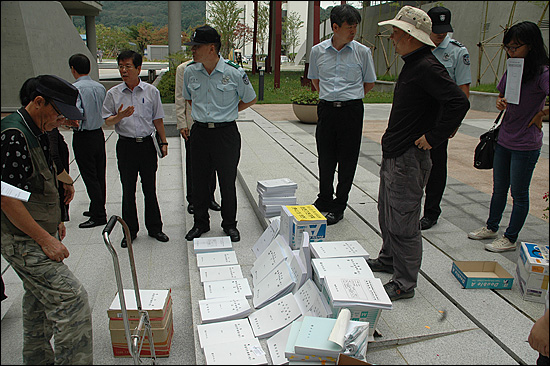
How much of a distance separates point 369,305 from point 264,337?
711 millimetres

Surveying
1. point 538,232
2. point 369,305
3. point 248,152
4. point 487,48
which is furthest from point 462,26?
point 369,305

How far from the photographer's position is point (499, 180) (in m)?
3.64

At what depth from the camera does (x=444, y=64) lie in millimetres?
3727

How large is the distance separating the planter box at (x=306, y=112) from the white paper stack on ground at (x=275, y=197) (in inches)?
232

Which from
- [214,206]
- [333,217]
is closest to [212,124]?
[214,206]

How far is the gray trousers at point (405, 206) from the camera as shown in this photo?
2.66m

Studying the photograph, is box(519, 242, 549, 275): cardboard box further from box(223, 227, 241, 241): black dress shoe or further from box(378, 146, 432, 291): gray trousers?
box(223, 227, 241, 241): black dress shoe

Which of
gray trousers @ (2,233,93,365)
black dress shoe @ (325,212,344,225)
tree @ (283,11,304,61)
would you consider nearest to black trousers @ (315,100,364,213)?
black dress shoe @ (325,212,344,225)

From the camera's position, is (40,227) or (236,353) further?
(236,353)

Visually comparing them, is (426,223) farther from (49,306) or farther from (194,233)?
(49,306)

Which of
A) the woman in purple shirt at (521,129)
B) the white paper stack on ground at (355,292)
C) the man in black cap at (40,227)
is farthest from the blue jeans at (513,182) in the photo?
the man in black cap at (40,227)

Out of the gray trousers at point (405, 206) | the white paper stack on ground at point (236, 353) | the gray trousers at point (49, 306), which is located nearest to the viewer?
the gray trousers at point (49, 306)

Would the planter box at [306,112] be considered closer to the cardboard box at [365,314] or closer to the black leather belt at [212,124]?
the black leather belt at [212,124]

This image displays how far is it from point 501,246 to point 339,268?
1800 millimetres
